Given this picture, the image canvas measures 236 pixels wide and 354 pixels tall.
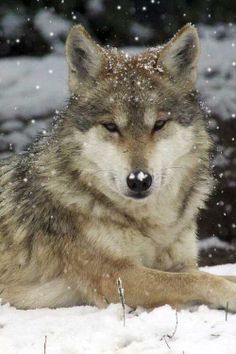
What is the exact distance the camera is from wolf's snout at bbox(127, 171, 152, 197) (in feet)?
14.1

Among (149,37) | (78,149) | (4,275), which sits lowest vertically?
(4,275)

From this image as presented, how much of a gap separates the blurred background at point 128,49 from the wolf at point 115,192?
13.4 ft

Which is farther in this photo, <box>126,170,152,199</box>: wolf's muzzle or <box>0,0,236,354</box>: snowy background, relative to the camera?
<box>0,0,236,354</box>: snowy background

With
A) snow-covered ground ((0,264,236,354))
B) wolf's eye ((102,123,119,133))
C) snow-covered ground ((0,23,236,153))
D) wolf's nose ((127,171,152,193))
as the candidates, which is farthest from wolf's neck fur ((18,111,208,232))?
snow-covered ground ((0,23,236,153))

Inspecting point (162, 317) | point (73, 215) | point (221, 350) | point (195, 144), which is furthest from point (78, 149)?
point (221, 350)

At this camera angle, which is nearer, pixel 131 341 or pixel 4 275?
pixel 131 341

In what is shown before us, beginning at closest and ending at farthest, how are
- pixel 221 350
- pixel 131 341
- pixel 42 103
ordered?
pixel 221 350, pixel 131 341, pixel 42 103

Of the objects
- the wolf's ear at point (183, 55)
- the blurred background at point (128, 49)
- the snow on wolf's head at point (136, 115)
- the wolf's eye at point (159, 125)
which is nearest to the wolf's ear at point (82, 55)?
the snow on wolf's head at point (136, 115)

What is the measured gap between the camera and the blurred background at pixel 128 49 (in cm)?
920

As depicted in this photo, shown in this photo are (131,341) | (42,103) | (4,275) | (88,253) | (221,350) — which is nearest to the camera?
(221,350)

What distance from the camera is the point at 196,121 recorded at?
4.85 meters

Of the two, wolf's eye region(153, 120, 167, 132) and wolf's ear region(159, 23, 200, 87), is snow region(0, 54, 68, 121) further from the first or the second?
wolf's eye region(153, 120, 167, 132)

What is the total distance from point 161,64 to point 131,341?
205cm

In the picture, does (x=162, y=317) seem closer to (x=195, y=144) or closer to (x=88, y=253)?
(x=88, y=253)
